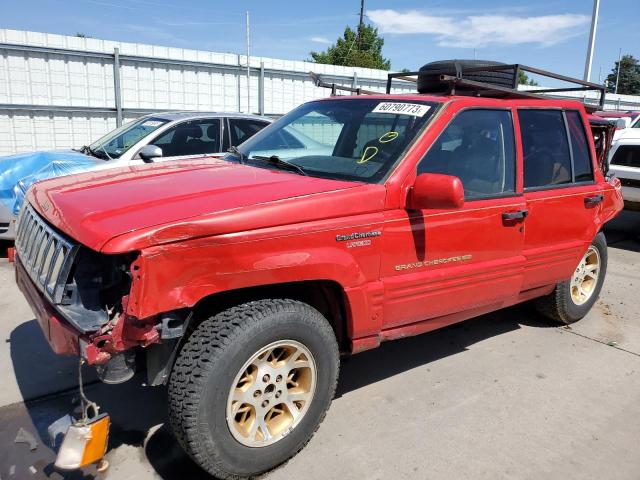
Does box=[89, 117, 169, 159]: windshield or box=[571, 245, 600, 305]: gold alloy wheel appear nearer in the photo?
box=[571, 245, 600, 305]: gold alloy wheel

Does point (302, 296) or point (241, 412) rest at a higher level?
point (302, 296)

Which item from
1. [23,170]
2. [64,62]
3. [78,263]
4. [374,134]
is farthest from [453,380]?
[64,62]

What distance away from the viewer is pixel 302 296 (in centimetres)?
291

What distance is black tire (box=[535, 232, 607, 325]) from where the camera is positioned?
15.1 ft

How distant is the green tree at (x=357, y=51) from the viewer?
47.3 metres

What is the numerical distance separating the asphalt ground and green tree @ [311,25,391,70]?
44.6 metres

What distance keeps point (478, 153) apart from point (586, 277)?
7.35ft

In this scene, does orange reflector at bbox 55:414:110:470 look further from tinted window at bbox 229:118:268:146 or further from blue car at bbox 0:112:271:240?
tinted window at bbox 229:118:268:146

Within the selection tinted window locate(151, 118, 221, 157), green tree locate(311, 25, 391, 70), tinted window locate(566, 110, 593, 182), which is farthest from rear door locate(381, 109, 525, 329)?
green tree locate(311, 25, 391, 70)

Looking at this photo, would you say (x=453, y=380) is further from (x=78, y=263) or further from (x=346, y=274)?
(x=78, y=263)

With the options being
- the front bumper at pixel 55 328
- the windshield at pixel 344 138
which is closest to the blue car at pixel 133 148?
the windshield at pixel 344 138

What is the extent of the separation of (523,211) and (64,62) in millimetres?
9918

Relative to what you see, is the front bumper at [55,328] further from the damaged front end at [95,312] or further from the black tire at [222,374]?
the black tire at [222,374]

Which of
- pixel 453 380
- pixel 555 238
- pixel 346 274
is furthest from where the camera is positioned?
pixel 555 238
